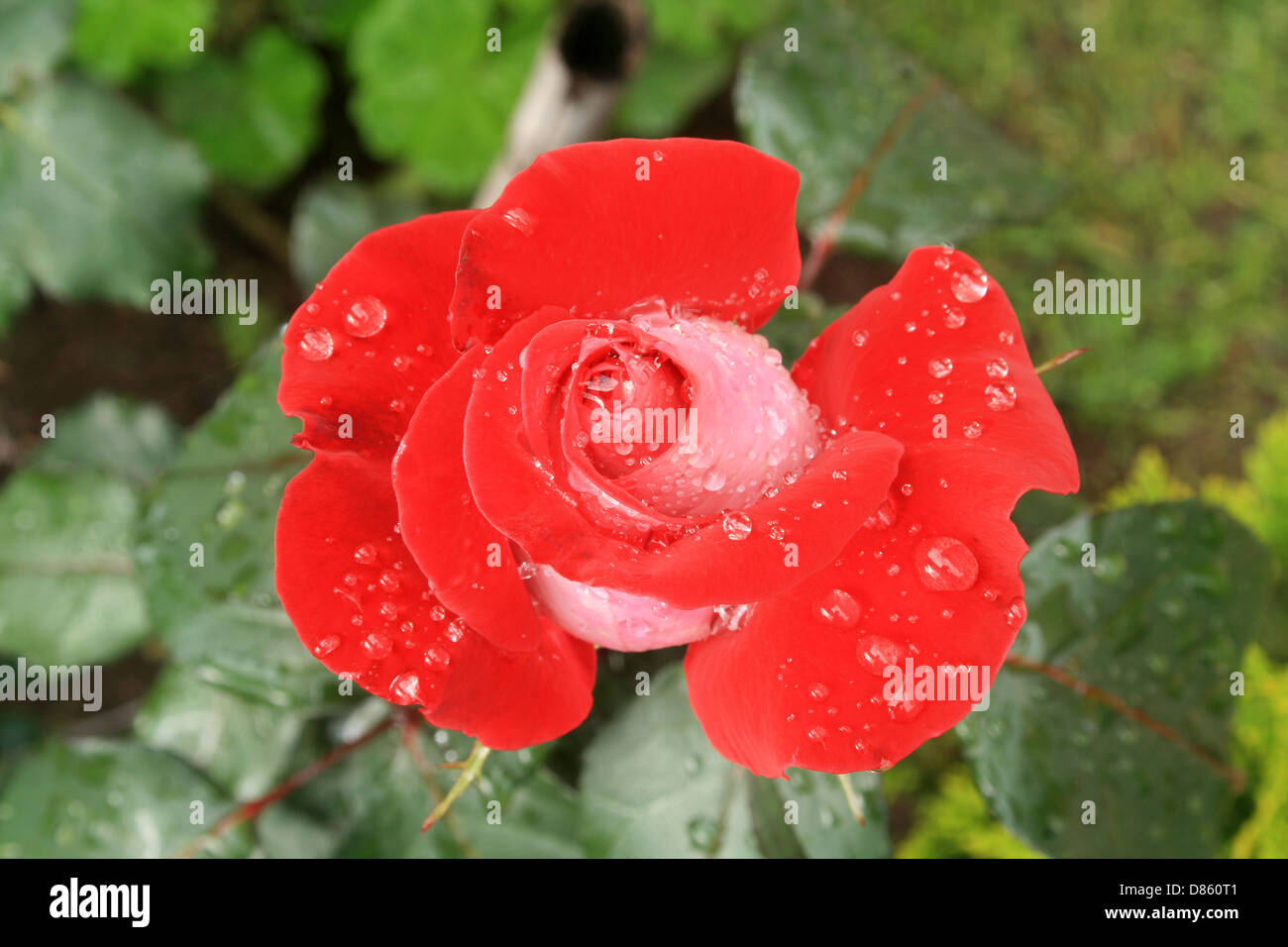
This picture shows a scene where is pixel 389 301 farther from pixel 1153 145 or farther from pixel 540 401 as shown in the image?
pixel 1153 145

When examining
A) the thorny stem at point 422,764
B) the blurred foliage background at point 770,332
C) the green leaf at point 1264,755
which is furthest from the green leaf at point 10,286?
the green leaf at point 1264,755

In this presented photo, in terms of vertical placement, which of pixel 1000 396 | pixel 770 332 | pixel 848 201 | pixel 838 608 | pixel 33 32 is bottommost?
pixel 838 608

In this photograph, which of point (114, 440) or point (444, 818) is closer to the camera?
point (444, 818)

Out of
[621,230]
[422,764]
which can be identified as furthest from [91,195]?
[621,230]

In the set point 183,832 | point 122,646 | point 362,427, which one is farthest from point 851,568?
point 122,646

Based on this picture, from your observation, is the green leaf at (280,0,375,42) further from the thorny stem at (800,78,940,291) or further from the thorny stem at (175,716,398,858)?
the thorny stem at (175,716,398,858)

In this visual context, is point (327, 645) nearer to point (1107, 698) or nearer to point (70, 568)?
point (1107, 698)

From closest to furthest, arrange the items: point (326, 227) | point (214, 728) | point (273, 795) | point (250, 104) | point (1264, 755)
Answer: point (273, 795) < point (214, 728) < point (326, 227) < point (1264, 755) < point (250, 104)
